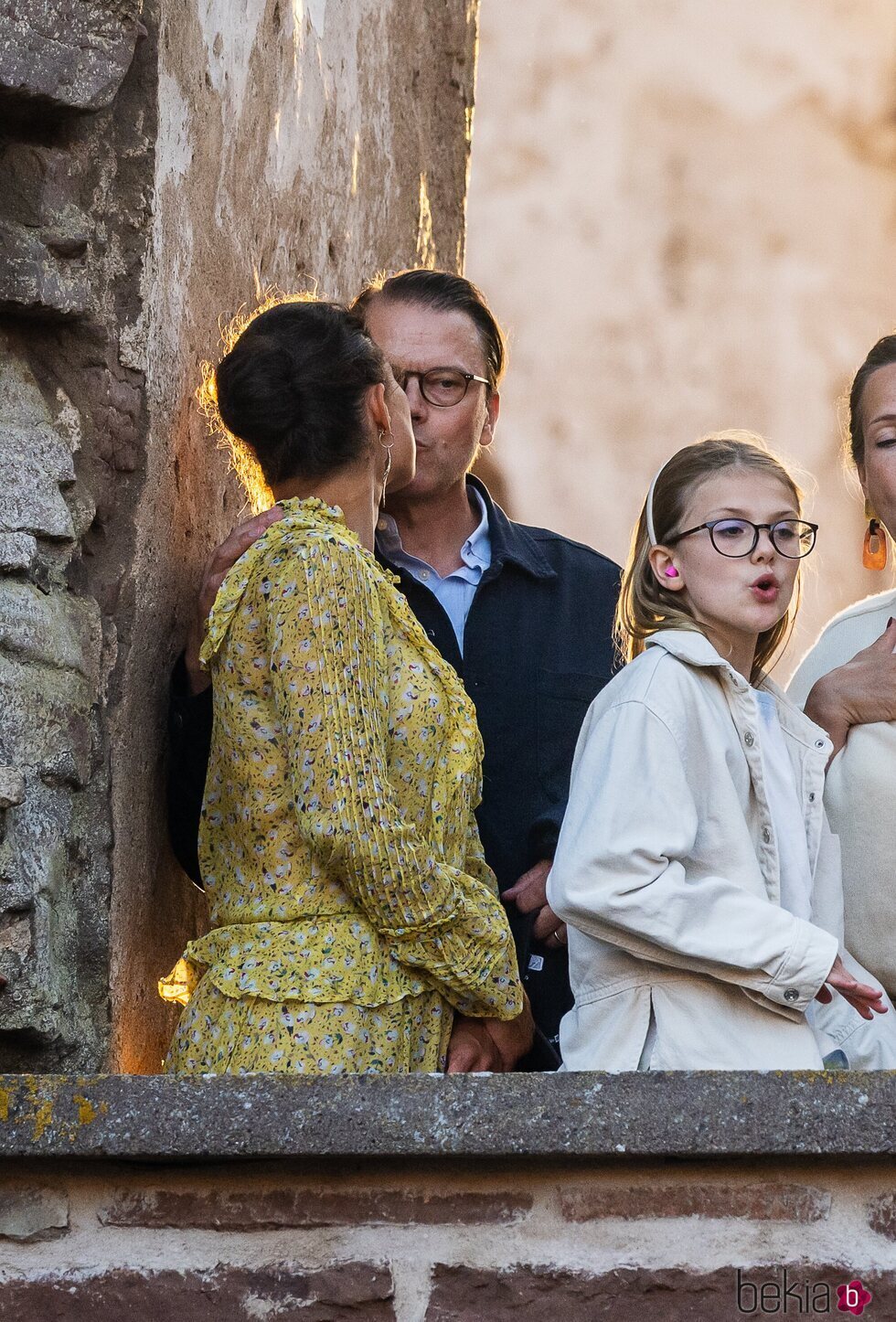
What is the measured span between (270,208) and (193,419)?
79 cm

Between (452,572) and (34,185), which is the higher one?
(34,185)

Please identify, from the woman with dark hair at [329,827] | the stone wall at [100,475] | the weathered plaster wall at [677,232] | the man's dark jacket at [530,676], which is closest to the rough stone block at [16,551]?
the stone wall at [100,475]

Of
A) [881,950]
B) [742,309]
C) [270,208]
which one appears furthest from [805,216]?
[881,950]

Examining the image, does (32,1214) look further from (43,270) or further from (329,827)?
(43,270)

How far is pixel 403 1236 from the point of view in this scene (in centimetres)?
202

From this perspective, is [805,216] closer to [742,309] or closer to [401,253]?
[742,309]

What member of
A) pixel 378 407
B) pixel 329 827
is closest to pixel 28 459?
pixel 378 407

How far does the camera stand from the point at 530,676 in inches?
135

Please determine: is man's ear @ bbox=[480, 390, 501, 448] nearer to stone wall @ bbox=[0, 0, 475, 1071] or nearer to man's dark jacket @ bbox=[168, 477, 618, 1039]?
man's dark jacket @ bbox=[168, 477, 618, 1039]

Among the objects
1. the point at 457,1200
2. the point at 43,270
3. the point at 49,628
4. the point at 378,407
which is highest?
the point at 43,270

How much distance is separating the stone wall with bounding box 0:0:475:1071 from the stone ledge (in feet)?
1.57

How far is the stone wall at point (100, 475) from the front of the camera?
2.54 metres

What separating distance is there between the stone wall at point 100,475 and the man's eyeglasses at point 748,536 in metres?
0.88

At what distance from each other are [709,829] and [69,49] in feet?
4.65
